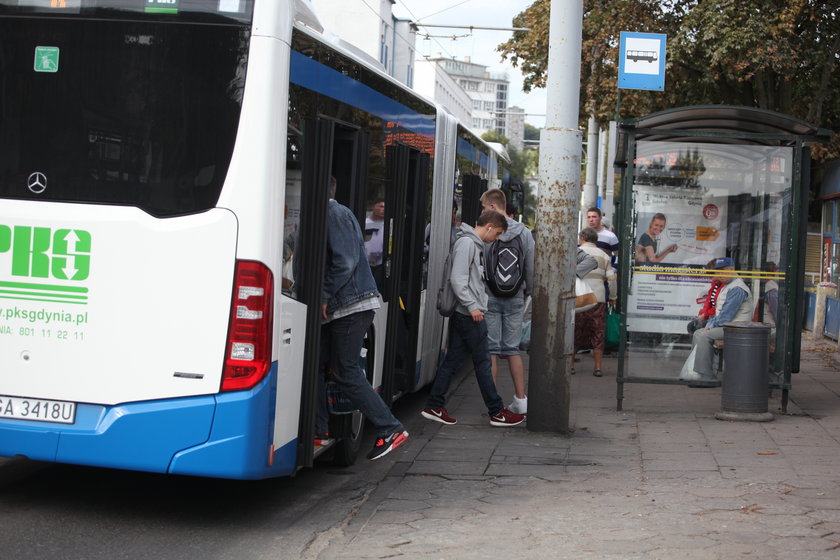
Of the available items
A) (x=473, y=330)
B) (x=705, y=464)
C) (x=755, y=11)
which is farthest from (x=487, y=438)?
(x=755, y=11)

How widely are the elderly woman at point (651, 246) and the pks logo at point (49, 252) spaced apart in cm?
648

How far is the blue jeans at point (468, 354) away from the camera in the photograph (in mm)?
9086

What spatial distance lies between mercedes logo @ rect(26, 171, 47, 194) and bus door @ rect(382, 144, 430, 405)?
2840 millimetres

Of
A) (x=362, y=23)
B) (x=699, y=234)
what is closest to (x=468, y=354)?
(x=699, y=234)

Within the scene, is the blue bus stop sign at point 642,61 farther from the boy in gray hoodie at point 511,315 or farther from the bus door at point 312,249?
the bus door at point 312,249

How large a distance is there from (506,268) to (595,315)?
11.6 feet

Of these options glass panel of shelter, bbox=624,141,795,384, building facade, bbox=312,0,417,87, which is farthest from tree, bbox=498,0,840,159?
building facade, bbox=312,0,417,87

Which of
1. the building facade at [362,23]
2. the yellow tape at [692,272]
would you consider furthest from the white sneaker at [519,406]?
the building facade at [362,23]

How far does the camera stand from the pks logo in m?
5.43

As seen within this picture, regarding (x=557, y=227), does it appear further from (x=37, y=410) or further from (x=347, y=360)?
(x=37, y=410)

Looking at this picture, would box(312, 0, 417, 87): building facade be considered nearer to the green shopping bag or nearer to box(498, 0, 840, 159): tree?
box(498, 0, 840, 159): tree

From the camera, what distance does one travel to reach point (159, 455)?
5.40 metres

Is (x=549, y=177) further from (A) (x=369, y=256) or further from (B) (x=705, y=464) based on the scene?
(B) (x=705, y=464)

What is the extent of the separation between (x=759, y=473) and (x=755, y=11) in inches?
459
